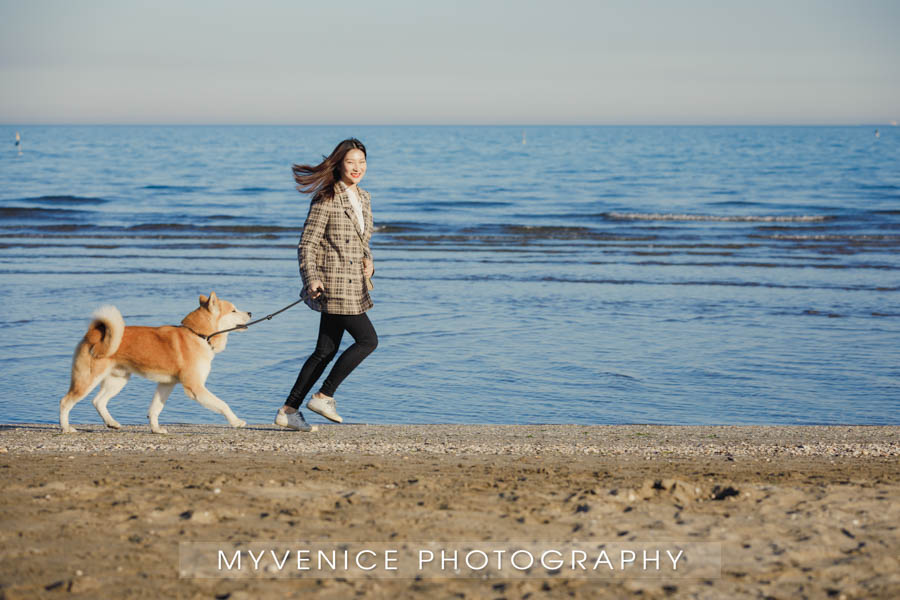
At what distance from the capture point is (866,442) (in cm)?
596

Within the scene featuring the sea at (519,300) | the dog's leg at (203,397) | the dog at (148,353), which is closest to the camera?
the dog at (148,353)

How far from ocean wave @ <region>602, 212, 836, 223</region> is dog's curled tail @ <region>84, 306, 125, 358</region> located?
22646mm

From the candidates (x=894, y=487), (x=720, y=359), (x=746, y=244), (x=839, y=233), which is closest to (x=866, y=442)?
(x=894, y=487)

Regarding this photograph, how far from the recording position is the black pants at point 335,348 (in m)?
5.82

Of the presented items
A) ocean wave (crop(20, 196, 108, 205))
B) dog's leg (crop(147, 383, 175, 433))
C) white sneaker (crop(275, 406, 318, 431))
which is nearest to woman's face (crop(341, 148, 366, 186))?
white sneaker (crop(275, 406, 318, 431))

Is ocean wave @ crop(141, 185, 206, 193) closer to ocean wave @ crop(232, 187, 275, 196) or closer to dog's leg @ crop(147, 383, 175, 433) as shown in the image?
ocean wave @ crop(232, 187, 275, 196)

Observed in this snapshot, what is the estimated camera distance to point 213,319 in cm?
596

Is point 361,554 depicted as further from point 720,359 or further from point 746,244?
point 746,244

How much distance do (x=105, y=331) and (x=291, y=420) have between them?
138 centimetres

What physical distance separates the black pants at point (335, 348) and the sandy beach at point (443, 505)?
1.33ft

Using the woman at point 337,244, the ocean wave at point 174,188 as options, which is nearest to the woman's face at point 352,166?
the woman at point 337,244

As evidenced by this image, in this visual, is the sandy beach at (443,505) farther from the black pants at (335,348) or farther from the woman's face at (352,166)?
the woman's face at (352,166)

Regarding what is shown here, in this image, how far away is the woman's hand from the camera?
5555mm

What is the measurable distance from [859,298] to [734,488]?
990 cm
